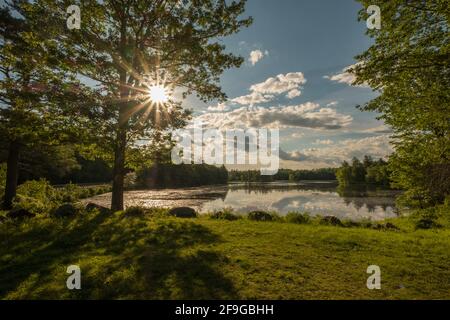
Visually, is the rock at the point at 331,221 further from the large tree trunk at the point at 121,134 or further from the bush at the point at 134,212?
the large tree trunk at the point at 121,134

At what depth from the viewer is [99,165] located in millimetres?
72625

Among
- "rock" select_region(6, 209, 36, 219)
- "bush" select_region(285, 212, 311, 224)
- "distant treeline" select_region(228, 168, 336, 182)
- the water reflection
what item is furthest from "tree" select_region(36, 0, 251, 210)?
"distant treeline" select_region(228, 168, 336, 182)

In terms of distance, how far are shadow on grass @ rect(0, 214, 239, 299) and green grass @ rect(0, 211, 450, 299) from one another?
0.9 inches

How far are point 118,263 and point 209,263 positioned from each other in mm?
2238

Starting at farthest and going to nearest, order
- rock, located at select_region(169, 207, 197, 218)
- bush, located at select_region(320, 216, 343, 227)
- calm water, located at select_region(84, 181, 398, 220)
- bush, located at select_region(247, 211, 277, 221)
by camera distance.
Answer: calm water, located at select_region(84, 181, 398, 220) < rock, located at select_region(169, 207, 197, 218) < bush, located at select_region(320, 216, 343, 227) < bush, located at select_region(247, 211, 277, 221)

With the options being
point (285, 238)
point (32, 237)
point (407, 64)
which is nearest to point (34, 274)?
point (32, 237)

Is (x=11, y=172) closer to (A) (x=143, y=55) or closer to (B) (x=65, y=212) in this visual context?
(B) (x=65, y=212)

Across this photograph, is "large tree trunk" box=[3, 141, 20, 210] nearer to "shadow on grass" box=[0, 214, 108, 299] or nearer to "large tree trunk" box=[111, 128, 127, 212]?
"shadow on grass" box=[0, 214, 108, 299]

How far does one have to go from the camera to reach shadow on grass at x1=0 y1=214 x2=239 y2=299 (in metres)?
4.60

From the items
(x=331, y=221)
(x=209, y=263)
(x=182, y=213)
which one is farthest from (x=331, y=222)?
(x=209, y=263)

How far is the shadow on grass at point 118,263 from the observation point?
4602 mm

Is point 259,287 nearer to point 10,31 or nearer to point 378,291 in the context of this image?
point 378,291

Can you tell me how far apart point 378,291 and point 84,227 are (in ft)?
31.9

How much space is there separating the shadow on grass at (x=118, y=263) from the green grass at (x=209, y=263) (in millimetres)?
23
